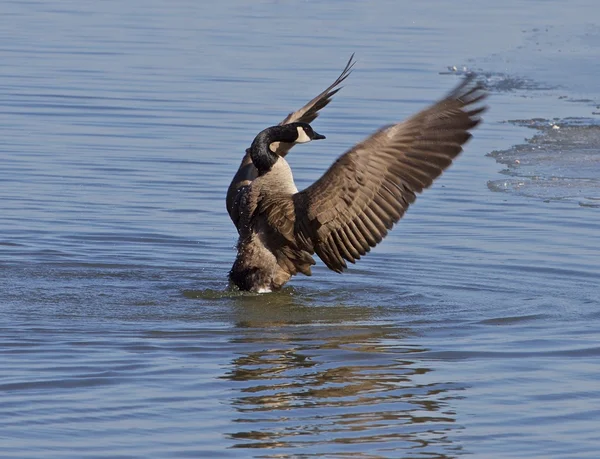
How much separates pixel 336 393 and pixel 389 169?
2.36 m

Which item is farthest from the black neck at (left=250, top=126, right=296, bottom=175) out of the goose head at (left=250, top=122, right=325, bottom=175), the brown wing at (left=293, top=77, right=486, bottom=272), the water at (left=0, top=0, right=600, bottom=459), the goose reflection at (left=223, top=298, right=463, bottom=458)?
the goose reflection at (left=223, top=298, right=463, bottom=458)

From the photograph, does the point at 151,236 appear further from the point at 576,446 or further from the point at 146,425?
the point at 576,446

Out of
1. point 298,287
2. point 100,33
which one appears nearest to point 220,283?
point 298,287

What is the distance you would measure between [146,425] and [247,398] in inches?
24.9

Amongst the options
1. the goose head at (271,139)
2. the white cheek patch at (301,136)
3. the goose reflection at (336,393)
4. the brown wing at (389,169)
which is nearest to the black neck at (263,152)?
the goose head at (271,139)

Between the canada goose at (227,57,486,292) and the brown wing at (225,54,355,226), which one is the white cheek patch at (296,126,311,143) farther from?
the brown wing at (225,54,355,226)

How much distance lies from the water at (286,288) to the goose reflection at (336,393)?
18 millimetres

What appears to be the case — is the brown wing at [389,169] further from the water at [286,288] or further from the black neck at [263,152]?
the water at [286,288]

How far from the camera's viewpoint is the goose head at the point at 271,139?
8977 millimetres

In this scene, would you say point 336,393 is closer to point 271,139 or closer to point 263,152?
point 263,152

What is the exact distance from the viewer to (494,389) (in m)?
6.57

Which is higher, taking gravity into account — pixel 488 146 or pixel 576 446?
pixel 488 146

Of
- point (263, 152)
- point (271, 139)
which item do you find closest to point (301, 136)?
point (271, 139)

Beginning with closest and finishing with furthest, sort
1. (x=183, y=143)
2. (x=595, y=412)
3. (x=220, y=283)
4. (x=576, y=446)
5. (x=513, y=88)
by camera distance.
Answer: (x=576, y=446), (x=595, y=412), (x=220, y=283), (x=183, y=143), (x=513, y=88)
